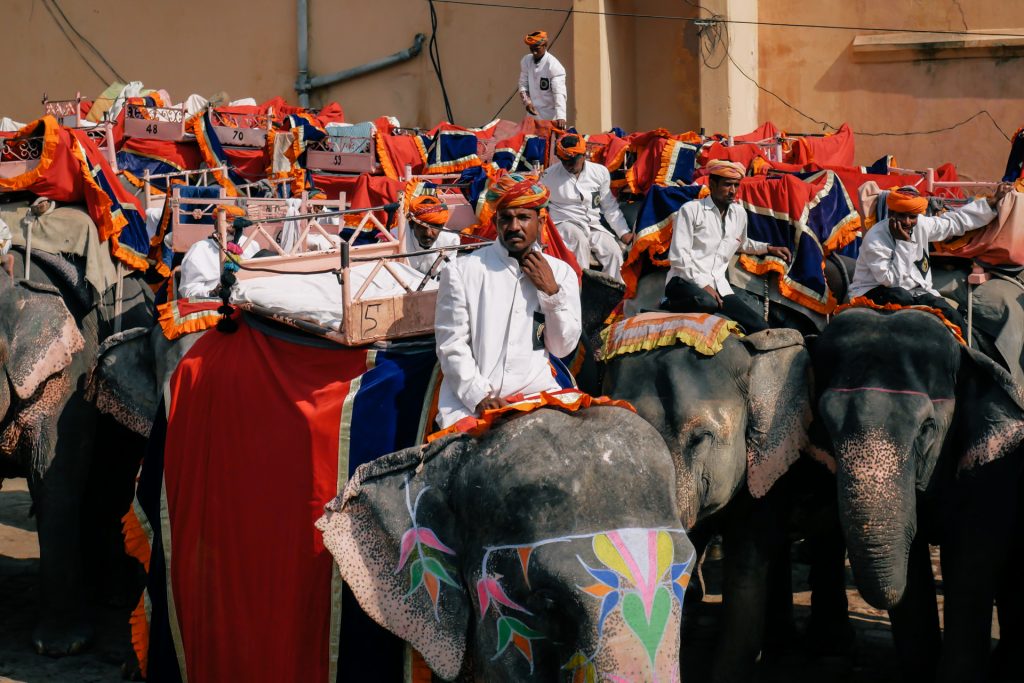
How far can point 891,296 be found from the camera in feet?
24.3

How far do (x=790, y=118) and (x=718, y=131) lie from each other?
86 centimetres

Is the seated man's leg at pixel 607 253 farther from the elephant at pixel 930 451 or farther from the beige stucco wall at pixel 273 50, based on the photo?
the beige stucco wall at pixel 273 50

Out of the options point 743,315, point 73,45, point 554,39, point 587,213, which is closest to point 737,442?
point 743,315

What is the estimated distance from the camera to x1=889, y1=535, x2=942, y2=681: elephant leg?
22.1 ft

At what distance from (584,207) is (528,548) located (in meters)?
6.00

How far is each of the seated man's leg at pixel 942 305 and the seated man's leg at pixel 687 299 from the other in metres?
1.00

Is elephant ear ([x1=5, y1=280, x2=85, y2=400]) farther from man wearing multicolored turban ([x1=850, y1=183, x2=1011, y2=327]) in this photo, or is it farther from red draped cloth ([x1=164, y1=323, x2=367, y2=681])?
man wearing multicolored turban ([x1=850, y1=183, x2=1011, y2=327])

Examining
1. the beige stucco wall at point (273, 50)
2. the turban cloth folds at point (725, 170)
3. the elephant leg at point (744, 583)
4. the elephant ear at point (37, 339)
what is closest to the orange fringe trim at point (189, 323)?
the elephant ear at point (37, 339)

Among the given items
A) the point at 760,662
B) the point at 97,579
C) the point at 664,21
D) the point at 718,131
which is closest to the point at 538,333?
the point at 760,662

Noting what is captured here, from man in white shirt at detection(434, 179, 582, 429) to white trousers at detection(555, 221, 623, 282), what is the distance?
456cm

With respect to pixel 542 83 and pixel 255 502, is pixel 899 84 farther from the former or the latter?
pixel 255 502

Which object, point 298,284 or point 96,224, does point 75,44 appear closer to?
point 96,224

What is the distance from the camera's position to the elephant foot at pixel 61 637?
7.47 m

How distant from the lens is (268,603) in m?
5.48
